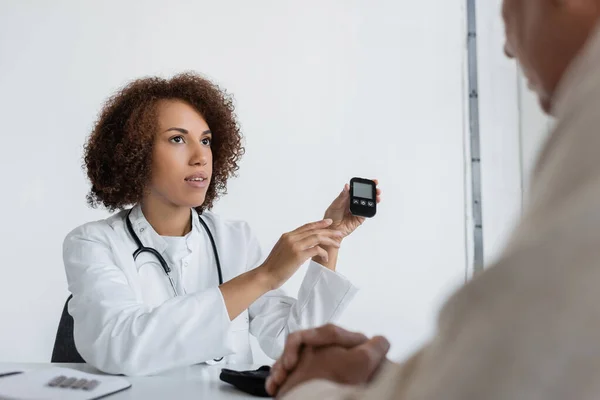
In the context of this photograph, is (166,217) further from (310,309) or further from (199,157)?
(310,309)

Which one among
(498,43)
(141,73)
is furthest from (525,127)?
(141,73)

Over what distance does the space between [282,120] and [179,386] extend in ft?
6.59

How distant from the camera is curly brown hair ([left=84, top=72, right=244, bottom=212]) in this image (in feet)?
5.76

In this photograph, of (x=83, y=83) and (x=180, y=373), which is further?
(x=83, y=83)

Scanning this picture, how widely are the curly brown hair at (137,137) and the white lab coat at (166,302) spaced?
130mm

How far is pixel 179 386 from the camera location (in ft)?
3.71

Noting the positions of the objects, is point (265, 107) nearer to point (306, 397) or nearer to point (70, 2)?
point (70, 2)

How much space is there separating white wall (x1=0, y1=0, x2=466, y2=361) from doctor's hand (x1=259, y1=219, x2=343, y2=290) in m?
1.34

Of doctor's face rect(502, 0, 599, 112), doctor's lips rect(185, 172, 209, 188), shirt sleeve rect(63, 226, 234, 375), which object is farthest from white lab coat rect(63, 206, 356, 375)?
doctor's face rect(502, 0, 599, 112)

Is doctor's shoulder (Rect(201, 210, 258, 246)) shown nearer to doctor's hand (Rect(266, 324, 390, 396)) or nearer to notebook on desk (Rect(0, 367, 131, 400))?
notebook on desk (Rect(0, 367, 131, 400))

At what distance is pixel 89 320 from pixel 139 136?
22.4 inches

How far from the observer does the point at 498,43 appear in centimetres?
302

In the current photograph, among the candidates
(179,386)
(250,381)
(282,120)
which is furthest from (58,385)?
(282,120)

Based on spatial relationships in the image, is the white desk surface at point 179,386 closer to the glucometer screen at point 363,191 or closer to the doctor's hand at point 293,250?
the doctor's hand at point 293,250
